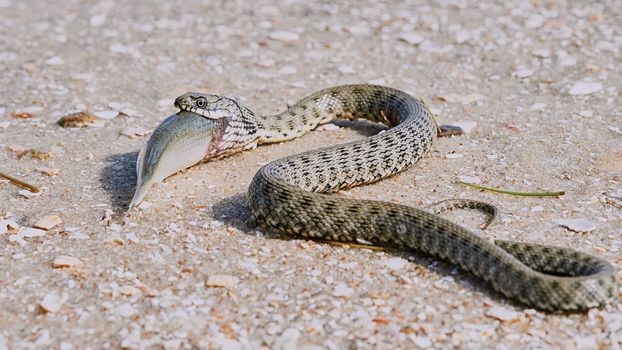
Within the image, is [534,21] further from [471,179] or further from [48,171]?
[48,171]

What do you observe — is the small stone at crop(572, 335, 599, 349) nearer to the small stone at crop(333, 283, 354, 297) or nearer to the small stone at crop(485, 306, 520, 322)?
A: the small stone at crop(485, 306, 520, 322)

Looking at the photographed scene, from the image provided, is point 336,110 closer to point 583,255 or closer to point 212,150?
point 212,150

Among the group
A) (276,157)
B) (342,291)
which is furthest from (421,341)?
(276,157)

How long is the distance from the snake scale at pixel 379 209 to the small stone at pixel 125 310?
129 centimetres

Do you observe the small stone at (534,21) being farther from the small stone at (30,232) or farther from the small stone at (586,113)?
the small stone at (30,232)

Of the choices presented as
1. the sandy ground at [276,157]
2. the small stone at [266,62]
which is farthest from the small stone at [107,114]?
the small stone at [266,62]

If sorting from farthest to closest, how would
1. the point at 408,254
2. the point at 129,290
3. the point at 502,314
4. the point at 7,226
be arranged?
1. the point at 7,226
2. the point at 408,254
3. the point at 129,290
4. the point at 502,314

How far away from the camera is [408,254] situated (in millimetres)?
5586

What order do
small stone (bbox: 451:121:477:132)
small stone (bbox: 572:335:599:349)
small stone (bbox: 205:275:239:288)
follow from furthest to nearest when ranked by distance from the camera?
small stone (bbox: 451:121:477:132) < small stone (bbox: 205:275:239:288) < small stone (bbox: 572:335:599:349)

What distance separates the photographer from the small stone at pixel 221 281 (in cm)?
520

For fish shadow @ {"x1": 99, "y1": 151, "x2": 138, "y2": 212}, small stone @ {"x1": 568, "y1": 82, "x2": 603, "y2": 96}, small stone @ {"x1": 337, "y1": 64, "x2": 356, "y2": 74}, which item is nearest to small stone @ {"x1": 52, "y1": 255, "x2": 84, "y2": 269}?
fish shadow @ {"x1": 99, "y1": 151, "x2": 138, "y2": 212}

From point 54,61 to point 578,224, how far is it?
21.7 ft

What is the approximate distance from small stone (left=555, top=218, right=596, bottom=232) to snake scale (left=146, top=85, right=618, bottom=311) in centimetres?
65

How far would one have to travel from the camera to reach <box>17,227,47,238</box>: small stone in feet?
19.0
